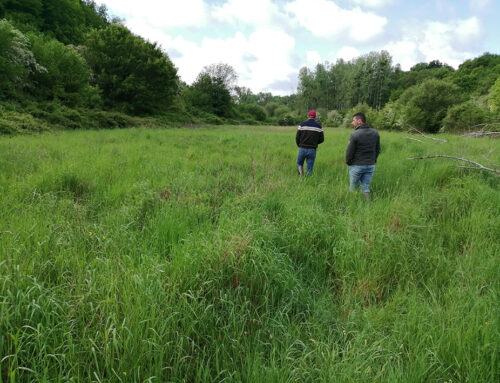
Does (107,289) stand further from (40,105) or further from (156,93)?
(156,93)

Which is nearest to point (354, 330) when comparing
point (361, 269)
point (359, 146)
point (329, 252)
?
point (361, 269)

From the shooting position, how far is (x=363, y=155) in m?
5.29

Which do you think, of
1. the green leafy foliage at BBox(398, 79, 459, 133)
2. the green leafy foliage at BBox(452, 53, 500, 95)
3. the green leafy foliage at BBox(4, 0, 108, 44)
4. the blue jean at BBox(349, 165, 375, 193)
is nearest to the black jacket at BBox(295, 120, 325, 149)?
the blue jean at BBox(349, 165, 375, 193)

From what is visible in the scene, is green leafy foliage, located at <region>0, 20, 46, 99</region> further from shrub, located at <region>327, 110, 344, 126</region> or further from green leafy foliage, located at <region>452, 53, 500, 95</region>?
green leafy foliage, located at <region>452, 53, 500, 95</region>

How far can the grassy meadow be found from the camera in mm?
1504

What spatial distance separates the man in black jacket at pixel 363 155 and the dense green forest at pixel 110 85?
4.44 ft

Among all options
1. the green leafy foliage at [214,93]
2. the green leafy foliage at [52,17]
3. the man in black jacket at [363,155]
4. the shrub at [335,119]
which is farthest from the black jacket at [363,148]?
the green leafy foliage at [214,93]

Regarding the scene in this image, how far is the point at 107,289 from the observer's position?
6.05ft

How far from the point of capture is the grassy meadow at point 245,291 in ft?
4.93

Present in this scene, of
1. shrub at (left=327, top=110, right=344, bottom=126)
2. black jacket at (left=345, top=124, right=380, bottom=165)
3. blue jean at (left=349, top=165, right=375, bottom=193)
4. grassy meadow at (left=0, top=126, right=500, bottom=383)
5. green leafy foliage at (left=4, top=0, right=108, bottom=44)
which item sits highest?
green leafy foliage at (left=4, top=0, right=108, bottom=44)

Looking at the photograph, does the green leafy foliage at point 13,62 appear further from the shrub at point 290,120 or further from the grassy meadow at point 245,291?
the shrub at point 290,120

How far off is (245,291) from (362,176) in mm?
4361

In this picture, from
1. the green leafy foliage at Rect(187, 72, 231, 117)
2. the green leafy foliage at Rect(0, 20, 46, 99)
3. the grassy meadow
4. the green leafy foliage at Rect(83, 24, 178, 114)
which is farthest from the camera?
the green leafy foliage at Rect(187, 72, 231, 117)

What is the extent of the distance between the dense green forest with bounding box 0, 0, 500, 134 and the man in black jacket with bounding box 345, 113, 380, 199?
4.44ft
